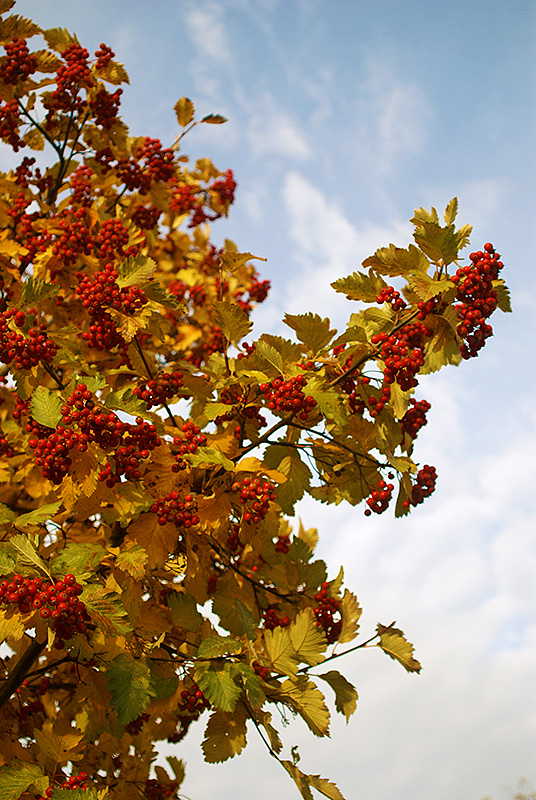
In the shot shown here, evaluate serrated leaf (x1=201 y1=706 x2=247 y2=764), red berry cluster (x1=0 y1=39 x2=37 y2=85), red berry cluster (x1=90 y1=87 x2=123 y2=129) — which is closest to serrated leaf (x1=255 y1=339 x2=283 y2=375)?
serrated leaf (x1=201 y1=706 x2=247 y2=764)

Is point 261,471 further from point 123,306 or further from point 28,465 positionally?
point 28,465

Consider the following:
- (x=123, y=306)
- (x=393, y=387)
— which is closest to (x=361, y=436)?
(x=393, y=387)

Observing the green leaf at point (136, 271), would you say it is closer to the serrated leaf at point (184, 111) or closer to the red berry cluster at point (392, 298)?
the red berry cluster at point (392, 298)

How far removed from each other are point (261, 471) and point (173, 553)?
0.66 metres

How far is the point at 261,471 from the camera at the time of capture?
3.04 metres

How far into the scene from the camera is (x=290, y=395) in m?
3.01

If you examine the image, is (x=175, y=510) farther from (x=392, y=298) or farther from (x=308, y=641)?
(x=392, y=298)

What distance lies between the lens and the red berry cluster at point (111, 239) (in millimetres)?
4203

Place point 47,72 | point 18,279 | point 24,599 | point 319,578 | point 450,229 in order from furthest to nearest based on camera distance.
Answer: point 47,72 → point 18,279 → point 319,578 → point 450,229 → point 24,599

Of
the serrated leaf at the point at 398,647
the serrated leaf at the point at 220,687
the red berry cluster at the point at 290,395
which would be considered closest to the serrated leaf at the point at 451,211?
the red berry cluster at the point at 290,395

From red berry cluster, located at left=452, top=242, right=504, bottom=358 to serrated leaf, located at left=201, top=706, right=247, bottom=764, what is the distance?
2.04 metres

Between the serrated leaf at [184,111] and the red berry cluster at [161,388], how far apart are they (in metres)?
2.50

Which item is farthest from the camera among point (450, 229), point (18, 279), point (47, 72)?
point (47, 72)

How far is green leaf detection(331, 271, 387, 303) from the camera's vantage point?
329cm
